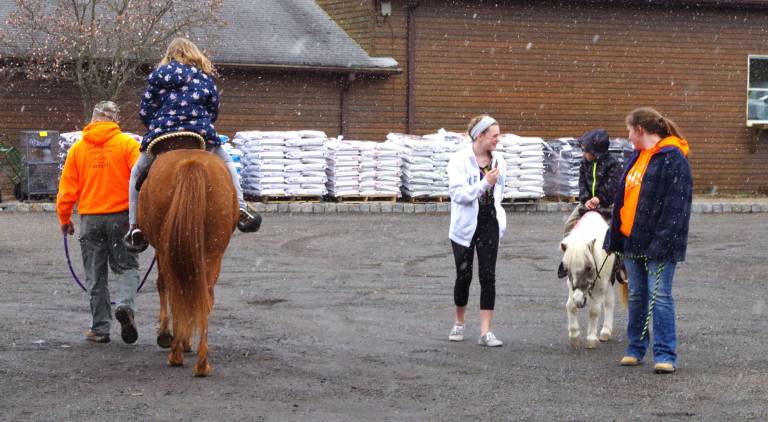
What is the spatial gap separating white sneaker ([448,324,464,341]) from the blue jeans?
4.96ft

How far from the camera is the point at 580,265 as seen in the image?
1008cm

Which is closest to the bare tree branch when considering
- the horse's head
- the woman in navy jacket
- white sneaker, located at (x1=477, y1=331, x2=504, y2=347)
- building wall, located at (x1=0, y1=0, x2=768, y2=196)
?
building wall, located at (x1=0, y1=0, x2=768, y2=196)

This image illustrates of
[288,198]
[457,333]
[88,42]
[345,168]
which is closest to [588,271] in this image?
[457,333]

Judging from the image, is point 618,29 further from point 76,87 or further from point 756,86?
point 76,87

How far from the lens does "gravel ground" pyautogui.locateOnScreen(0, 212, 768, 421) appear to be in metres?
7.70

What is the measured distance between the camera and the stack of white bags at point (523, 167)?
27.7 m

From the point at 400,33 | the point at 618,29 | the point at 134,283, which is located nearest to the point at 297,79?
the point at 400,33

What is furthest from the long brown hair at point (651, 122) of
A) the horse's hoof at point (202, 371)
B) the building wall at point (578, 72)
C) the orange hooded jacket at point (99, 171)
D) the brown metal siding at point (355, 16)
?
the brown metal siding at point (355, 16)

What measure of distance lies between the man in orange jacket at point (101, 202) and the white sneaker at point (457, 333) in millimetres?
2514

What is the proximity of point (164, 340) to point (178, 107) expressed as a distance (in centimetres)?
176

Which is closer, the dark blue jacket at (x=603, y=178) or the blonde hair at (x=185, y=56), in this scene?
the blonde hair at (x=185, y=56)

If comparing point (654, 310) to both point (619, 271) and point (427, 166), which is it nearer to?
point (619, 271)

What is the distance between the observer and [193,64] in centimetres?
969

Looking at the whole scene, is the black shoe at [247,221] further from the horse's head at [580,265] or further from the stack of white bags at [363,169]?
the stack of white bags at [363,169]
